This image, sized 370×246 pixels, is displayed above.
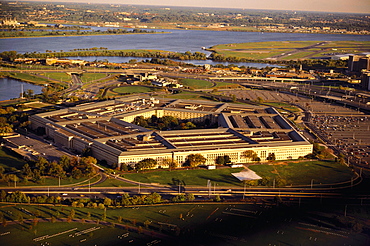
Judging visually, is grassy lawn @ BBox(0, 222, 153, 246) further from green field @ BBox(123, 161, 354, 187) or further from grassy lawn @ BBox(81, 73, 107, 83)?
grassy lawn @ BBox(81, 73, 107, 83)

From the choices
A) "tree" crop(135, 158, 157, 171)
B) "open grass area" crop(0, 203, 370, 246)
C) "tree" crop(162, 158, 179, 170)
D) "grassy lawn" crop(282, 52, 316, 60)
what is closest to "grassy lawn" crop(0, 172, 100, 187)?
"tree" crop(135, 158, 157, 171)

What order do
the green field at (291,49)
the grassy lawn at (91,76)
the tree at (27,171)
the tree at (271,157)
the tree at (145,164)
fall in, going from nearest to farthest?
the tree at (27,171) → the tree at (145,164) → the tree at (271,157) → the grassy lawn at (91,76) → the green field at (291,49)

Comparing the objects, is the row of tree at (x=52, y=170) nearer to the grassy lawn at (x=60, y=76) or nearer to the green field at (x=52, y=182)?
A: the green field at (x=52, y=182)

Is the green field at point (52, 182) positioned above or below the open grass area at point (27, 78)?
below

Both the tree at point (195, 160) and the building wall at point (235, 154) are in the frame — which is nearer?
the building wall at point (235, 154)

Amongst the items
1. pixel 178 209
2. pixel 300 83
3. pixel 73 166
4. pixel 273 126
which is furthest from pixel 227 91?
pixel 178 209

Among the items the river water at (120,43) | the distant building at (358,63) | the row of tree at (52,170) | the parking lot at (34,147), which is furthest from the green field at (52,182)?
the river water at (120,43)
